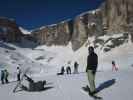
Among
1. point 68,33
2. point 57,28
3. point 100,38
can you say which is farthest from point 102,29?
point 57,28

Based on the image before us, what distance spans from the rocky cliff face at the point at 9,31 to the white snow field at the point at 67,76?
816 cm

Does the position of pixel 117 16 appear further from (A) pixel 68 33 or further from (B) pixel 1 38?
(B) pixel 1 38

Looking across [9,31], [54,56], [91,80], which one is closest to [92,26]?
[54,56]

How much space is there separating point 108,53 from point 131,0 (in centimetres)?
2650

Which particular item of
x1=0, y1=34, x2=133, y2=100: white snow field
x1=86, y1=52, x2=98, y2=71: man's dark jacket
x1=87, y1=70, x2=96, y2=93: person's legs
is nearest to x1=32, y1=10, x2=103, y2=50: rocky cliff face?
x1=0, y1=34, x2=133, y2=100: white snow field

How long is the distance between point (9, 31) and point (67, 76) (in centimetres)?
16134

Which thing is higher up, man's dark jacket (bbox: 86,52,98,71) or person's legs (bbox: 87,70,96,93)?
man's dark jacket (bbox: 86,52,98,71)

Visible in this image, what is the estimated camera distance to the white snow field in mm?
11453

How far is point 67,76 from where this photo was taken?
2280 centimetres

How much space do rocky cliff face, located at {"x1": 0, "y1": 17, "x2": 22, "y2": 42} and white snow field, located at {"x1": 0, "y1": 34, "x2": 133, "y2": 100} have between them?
26.8ft

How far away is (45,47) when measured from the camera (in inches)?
7072

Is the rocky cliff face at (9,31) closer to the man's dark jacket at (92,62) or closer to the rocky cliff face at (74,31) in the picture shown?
the rocky cliff face at (74,31)

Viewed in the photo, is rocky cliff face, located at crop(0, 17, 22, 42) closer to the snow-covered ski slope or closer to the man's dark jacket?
the snow-covered ski slope

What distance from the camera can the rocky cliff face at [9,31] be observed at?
565ft
